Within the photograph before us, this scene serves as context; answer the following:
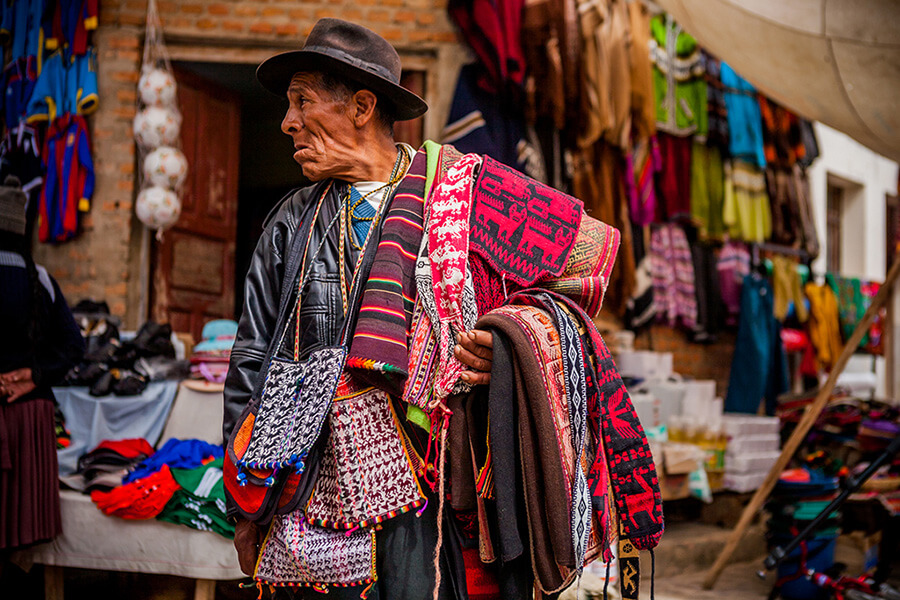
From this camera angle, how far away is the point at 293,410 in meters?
1.72

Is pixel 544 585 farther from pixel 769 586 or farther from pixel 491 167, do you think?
pixel 769 586

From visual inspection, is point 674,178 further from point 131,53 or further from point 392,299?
point 392,299

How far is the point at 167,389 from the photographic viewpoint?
4484mm

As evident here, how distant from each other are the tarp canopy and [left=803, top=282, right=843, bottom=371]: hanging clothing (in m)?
5.13

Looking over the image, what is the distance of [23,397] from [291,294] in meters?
2.55

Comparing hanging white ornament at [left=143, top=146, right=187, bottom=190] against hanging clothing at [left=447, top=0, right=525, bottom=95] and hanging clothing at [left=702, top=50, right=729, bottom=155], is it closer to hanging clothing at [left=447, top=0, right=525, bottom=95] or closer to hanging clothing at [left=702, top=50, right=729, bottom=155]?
hanging clothing at [left=447, top=0, right=525, bottom=95]

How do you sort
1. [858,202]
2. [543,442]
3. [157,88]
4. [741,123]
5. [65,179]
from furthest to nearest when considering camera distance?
[858,202]
[741,123]
[65,179]
[157,88]
[543,442]

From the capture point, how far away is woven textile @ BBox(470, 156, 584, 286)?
5.83ft

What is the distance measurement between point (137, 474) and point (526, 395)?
2741mm

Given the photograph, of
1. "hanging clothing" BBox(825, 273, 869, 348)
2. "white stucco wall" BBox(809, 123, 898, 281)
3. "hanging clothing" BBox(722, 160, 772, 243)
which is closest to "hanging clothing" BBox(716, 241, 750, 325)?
"hanging clothing" BBox(722, 160, 772, 243)

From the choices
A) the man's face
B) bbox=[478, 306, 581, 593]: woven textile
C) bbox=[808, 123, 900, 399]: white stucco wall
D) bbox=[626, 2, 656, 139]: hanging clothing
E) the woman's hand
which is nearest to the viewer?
bbox=[478, 306, 581, 593]: woven textile

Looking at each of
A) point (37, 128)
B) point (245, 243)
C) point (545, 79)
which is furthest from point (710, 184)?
→ point (37, 128)

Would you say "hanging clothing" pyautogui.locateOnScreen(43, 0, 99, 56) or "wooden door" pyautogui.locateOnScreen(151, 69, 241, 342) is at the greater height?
"hanging clothing" pyautogui.locateOnScreen(43, 0, 99, 56)

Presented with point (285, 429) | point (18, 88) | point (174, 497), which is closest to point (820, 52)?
point (285, 429)
